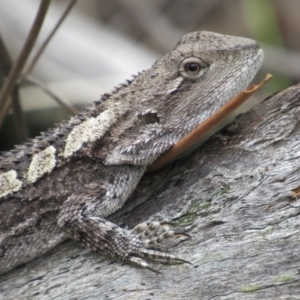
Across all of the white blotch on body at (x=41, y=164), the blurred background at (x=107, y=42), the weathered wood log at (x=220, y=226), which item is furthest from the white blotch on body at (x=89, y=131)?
the blurred background at (x=107, y=42)

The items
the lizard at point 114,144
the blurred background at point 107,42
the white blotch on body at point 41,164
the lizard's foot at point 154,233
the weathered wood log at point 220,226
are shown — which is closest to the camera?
the weathered wood log at point 220,226

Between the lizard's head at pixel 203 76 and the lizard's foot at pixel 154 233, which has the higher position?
the lizard's head at pixel 203 76

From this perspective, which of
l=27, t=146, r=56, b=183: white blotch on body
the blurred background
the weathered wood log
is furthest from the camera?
the blurred background

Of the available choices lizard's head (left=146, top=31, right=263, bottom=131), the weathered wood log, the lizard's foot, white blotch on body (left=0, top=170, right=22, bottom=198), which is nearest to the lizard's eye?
lizard's head (left=146, top=31, right=263, bottom=131)

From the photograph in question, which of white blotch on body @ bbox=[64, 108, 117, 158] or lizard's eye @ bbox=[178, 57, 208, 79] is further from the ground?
lizard's eye @ bbox=[178, 57, 208, 79]

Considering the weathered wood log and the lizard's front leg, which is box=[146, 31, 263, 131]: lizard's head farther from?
the lizard's front leg

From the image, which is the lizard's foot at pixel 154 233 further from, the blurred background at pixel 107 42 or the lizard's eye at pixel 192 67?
the blurred background at pixel 107 42

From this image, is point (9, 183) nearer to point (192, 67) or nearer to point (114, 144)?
point (114, 144)

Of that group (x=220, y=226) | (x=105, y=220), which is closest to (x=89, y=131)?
(x=105, y=220)
